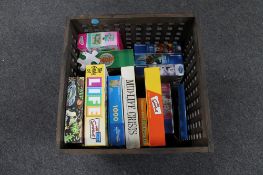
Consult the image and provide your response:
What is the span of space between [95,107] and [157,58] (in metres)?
Answer: 0.32

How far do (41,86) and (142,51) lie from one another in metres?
0.54

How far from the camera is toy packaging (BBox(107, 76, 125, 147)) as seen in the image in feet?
2.51

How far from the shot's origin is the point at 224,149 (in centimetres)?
112

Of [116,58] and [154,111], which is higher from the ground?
[116,58]

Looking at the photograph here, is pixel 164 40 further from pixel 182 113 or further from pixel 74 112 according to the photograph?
pixel 74 112

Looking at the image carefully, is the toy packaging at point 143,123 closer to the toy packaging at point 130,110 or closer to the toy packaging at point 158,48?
the toy packaging at point 130,110

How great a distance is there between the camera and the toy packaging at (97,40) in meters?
0.90

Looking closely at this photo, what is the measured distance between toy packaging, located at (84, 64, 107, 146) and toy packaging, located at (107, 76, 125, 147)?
1.2 inches

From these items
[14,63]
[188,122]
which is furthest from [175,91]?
[14,63]

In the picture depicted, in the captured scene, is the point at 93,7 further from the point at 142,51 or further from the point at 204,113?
the point at 204,113

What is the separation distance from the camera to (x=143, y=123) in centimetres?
82

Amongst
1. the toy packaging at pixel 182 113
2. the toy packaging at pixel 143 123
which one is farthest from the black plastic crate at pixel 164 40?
the toy packaging at pixel 143 123

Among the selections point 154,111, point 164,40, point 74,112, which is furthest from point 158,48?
point 74,112

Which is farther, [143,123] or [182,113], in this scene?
[182,113]
